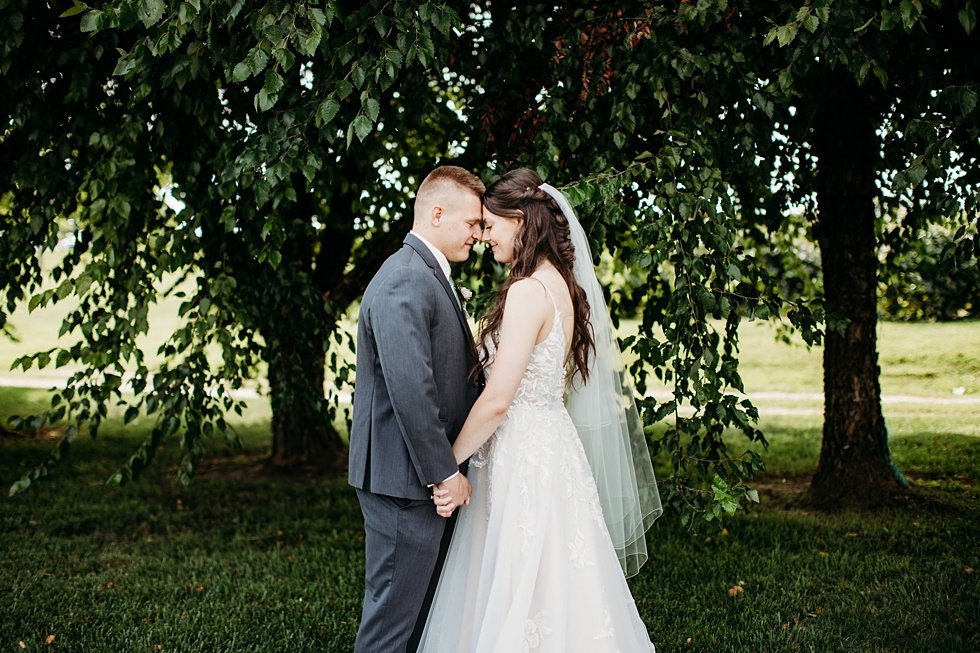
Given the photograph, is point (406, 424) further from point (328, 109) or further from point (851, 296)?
point (851, 296)

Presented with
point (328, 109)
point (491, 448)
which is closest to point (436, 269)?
point (491, 448)

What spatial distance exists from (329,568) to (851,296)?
14.6 feet

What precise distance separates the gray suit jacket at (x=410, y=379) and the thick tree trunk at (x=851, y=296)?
4133mm

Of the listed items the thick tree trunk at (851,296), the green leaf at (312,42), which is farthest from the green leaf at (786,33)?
the thick tree trunk at (851,296)

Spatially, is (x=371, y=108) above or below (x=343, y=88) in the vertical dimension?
below

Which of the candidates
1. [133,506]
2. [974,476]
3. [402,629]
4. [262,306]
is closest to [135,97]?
[262,306]

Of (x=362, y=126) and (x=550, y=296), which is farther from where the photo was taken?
(x=362, y=126)

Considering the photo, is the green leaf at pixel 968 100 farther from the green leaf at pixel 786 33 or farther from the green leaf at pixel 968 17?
the green leaf at pixel 786 33

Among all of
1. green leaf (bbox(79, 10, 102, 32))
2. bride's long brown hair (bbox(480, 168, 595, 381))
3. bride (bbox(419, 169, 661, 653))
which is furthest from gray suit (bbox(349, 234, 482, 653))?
green leaf (bbox(79, 10, 102, 32))

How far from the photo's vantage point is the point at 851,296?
6.18 meters

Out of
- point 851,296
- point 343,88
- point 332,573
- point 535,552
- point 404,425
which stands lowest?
point 332,573

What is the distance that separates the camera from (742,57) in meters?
3.81

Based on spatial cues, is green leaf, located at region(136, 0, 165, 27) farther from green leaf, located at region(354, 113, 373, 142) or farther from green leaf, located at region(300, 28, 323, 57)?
green leaf, located at region(354, 113, 373, 142)

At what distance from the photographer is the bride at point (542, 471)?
9.55 ft
